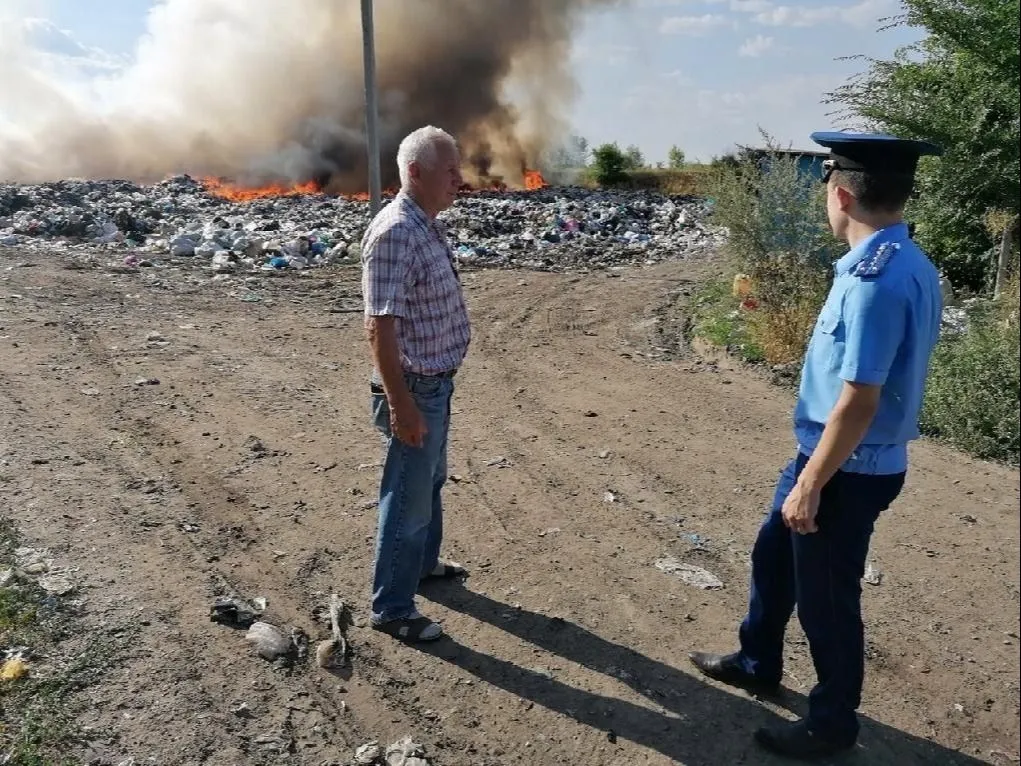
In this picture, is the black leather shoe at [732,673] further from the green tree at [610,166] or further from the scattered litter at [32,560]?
the green tree at [610,166]

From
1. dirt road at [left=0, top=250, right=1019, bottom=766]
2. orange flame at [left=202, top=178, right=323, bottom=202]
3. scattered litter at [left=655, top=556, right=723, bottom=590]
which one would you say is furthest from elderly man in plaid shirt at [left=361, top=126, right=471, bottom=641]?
orange flame at [left=202, top=178, right=323, bottom=202]

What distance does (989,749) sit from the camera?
7.86 ft

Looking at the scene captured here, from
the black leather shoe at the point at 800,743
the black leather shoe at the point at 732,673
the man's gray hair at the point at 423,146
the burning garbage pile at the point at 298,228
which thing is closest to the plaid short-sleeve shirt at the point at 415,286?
the man's gray hair at the point at 423,146

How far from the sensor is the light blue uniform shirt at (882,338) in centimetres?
177

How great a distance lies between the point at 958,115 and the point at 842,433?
211 inches

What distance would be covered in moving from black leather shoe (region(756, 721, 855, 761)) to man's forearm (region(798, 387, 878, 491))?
2.66 feet

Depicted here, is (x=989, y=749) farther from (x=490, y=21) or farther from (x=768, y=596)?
(x=490, y=21)

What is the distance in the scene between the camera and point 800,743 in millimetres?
2285

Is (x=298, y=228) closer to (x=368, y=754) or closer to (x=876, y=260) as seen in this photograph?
(x=368, y=754)

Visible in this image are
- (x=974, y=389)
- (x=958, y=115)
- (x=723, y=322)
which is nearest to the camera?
(x=974, y=389)

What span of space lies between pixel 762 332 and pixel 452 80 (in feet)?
65.1

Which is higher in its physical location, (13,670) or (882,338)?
(882,338)

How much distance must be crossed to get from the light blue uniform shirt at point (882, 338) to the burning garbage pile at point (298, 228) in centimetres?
815

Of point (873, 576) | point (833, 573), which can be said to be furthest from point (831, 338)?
point (873, 576)
